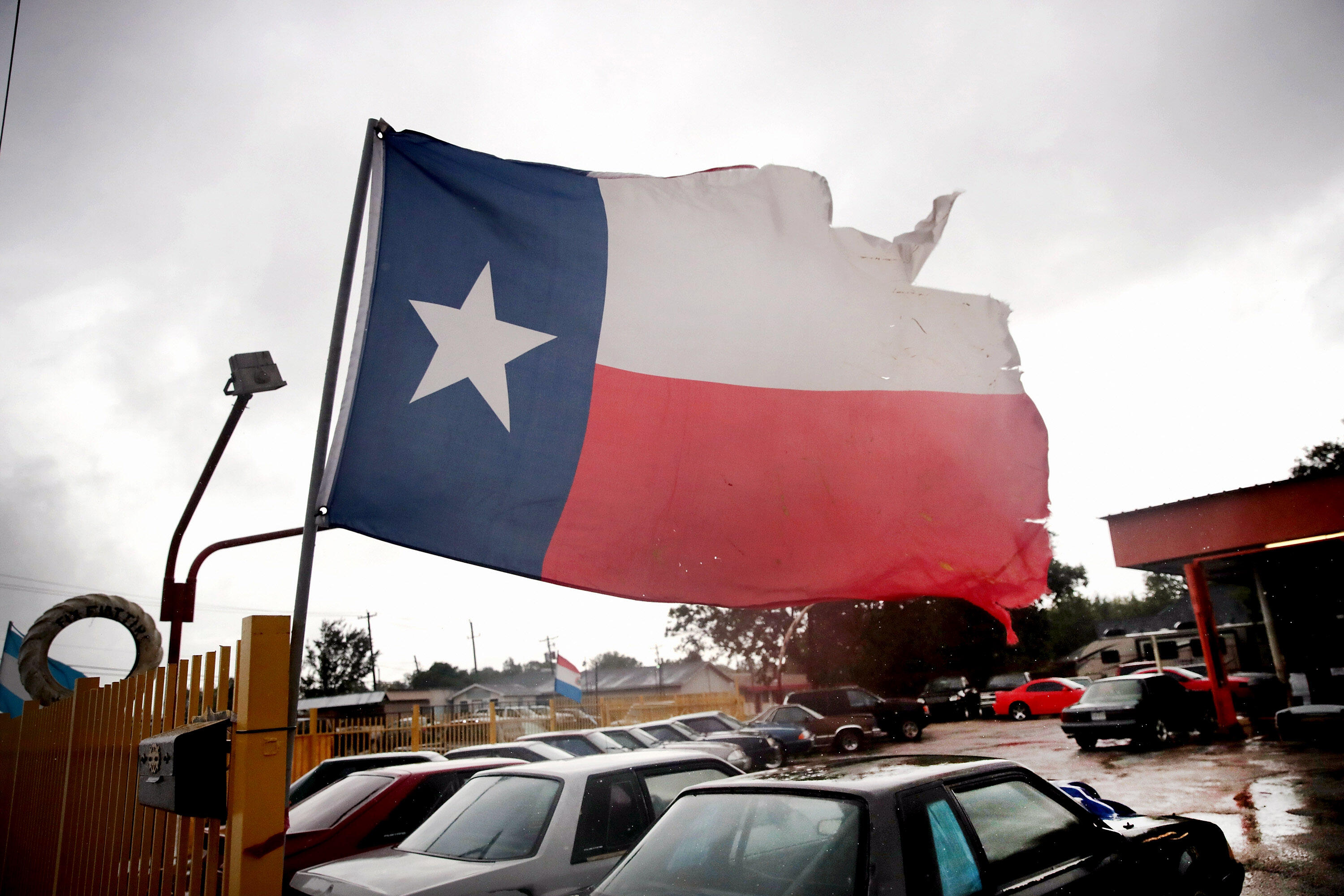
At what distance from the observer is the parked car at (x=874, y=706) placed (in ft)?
78.9

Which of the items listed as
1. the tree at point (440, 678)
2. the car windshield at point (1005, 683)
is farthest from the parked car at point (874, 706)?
the tree at point (440, 678)

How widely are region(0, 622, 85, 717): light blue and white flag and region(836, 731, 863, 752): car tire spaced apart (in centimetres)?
1716

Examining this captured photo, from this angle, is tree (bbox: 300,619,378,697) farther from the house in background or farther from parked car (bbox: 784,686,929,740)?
parked car (bbox: 784,686,929,740)

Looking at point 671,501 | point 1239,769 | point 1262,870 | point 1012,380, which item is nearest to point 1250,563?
point 1239,769

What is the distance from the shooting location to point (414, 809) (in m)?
7.05

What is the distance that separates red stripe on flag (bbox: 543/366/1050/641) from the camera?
161 inches

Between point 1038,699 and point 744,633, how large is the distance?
89.3 ft

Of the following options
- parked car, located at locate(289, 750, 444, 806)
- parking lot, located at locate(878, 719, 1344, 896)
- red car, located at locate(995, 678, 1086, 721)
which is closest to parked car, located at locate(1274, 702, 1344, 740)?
parking lot, located at locate(878, 719, 1344, 896)

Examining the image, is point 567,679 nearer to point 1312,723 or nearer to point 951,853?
point 1312,723

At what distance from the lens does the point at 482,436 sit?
388cm

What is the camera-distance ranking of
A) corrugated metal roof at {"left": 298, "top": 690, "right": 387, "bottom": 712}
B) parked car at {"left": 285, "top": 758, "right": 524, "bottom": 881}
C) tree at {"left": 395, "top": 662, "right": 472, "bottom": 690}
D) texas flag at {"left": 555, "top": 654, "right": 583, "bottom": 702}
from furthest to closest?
tree at {"left": 395, "top": 662, "right": 472, "bottom": 690}
corrugated metal roof at {"left": 298, "top": 690, "right": 387, "bottom": 712}
texas flag at {"left": 555, "top": 654, "right": 583, "bottom": 702}
parked car at {"left": 285, "top": 758, "right": 524, "bottom": 881}

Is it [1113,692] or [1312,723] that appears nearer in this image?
[1312,723]

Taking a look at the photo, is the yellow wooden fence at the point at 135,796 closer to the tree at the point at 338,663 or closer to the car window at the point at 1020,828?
the car window at the point at 1020,828

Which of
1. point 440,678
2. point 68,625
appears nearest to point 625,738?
point 68,625
